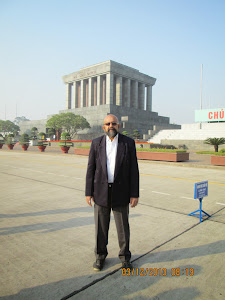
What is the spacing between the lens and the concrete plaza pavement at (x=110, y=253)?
8.77 ft

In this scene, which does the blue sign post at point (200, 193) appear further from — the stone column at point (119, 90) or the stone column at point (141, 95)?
the stone column at point (141, 95)

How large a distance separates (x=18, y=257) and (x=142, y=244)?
77.0 inches

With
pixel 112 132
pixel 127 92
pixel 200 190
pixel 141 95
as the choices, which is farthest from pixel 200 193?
pixel 141 95

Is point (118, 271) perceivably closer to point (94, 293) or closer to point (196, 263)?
point (94, 293)

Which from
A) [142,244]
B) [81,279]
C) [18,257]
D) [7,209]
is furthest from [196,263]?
[7,209]

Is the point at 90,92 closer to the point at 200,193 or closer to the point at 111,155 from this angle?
the point at 200,193

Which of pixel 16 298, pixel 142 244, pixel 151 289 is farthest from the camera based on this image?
pixel 142 244

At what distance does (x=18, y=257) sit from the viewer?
3.42 m

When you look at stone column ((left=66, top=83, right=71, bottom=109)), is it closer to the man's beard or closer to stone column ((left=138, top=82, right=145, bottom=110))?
stone column ((left=138, top=82, right=145, bottom=110))
